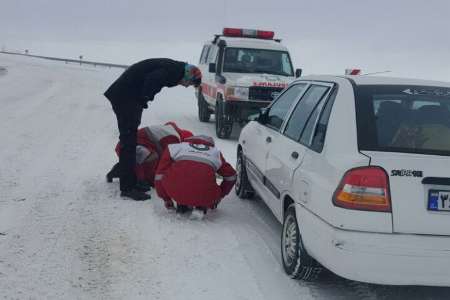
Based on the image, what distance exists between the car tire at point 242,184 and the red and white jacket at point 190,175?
0.81 meters

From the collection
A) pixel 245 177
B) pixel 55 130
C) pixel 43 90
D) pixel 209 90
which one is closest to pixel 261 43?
pixel 209 90

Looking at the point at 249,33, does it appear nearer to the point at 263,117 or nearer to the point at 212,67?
the point at 212,67

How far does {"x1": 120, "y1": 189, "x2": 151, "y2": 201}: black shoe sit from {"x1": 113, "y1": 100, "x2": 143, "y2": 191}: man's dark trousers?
2.4 inches

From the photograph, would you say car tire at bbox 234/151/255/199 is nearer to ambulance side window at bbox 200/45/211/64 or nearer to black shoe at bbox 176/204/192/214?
black shoe at bbox 176/204/192/214

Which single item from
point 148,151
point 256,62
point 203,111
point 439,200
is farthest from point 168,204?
point 203,111

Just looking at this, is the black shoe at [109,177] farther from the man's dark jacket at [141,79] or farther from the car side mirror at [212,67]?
the car side mirror at [212,67]

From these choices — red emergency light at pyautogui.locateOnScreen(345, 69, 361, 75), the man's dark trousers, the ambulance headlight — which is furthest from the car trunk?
the ambulance headlight

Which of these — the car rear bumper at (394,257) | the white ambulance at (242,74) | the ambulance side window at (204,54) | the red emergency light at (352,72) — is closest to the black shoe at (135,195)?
the red emergency light at (352,72)

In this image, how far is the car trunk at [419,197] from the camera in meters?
3.42

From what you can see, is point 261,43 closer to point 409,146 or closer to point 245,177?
point 245,177

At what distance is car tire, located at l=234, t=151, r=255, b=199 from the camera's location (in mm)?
6613

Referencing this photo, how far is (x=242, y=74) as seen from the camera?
37.9ft

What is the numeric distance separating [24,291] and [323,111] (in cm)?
268

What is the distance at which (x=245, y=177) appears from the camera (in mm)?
6617
